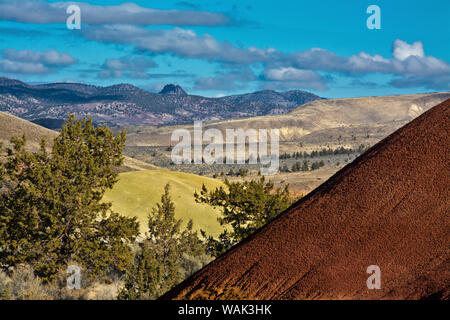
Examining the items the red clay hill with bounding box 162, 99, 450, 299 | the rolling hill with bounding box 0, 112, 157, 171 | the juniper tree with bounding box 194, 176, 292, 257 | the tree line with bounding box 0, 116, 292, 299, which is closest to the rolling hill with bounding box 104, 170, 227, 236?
the juniper tree with bounding box 194, 176, 292, 257

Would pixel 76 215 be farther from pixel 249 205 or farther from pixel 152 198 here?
pixel 152 198

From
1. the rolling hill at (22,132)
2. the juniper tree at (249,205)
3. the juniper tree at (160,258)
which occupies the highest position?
the rolling hill at (22,132)

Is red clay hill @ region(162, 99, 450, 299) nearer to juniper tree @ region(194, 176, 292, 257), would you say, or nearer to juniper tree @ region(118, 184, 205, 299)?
juniper tree @ region(118, 184, 205, 299)

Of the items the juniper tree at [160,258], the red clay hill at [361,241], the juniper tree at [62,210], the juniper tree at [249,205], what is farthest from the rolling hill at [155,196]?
the red clay hill at [361,241]

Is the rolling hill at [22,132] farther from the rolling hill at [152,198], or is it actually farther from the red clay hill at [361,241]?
the red clay hill at [361,241]
